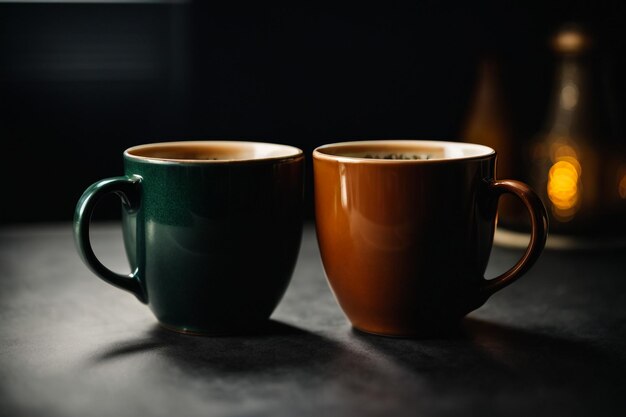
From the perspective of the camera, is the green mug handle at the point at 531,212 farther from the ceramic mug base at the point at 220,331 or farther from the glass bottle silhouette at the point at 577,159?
the glass bottle silhouette at the point at 577,159

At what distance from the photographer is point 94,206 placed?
61 centimetres

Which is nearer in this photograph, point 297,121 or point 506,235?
point 506,235

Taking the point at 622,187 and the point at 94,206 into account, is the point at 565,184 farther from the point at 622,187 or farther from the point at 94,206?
the point at 94,206

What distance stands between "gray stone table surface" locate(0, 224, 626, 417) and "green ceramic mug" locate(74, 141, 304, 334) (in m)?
0.03

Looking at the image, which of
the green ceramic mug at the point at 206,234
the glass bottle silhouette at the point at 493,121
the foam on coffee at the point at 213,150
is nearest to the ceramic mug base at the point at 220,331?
the green ceramic mug at the point at 206,234

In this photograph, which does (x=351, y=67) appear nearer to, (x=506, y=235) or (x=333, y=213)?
(x=506, y=235)

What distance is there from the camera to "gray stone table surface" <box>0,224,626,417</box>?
525mm

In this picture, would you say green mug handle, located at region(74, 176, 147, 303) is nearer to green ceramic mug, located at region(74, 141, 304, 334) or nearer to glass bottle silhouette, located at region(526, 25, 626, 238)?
green ceramic mug, located at region(74, 141, 304, 334)

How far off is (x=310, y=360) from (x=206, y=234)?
128 mm

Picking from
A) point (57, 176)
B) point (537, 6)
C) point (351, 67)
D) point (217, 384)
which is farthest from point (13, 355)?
point (537, 6)

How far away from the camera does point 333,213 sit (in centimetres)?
63

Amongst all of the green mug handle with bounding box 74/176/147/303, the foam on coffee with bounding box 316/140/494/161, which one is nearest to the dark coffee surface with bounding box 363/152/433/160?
the foam on coffee with bounding box 316/140/494/161

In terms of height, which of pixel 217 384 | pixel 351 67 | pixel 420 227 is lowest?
pixel 217 384

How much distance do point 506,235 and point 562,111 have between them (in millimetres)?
169
